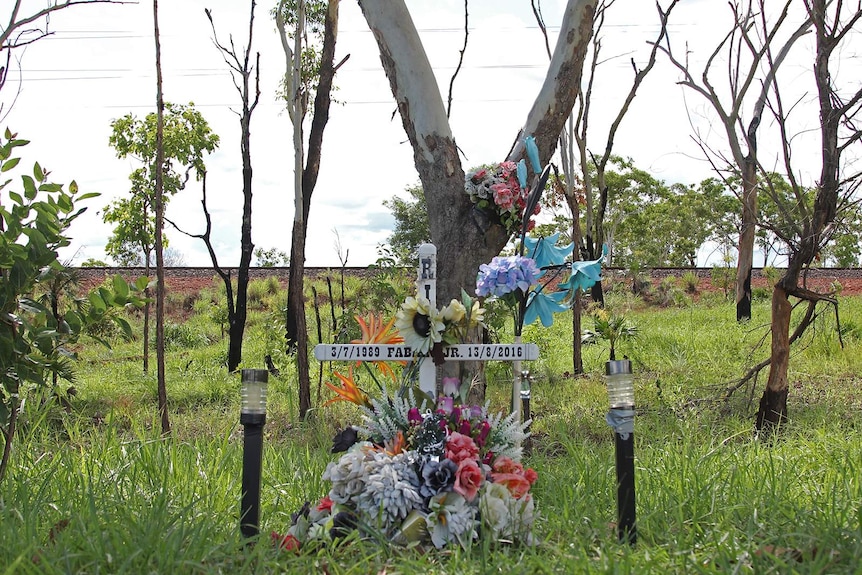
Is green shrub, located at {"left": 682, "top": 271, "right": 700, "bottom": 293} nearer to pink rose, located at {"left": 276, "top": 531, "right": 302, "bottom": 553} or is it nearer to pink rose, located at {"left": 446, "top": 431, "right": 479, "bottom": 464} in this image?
pink rose, located at {"left": 446, "top": 431, "right": 479, "bottom": 464}

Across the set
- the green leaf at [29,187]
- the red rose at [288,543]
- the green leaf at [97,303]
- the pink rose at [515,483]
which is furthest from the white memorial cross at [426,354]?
the green leaf at [29,187]

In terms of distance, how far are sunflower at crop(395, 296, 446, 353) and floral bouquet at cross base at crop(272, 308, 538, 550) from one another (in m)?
0.01

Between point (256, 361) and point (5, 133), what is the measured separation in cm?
641

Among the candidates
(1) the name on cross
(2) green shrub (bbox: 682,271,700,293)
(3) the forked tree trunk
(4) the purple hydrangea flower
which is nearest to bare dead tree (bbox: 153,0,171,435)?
(1) the name on cross

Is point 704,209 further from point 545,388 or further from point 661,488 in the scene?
point 661,488

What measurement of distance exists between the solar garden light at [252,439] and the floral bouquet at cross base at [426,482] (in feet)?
0.43

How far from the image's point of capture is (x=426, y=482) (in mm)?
2479

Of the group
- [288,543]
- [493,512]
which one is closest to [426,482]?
[493,512]

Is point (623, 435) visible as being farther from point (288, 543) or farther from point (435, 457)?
point (288, 543)

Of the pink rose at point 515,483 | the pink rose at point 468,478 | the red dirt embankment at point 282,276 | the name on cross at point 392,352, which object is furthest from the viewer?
the red dirt embankment at point 282,276

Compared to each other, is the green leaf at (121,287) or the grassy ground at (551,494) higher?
the green leaf at (121,287)

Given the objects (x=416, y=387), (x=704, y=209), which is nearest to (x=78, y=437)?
(x=416, y=387)

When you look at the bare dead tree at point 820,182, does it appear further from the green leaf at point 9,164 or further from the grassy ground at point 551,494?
the green leaf at point 9,164

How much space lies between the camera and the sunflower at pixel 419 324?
2.86 metres
